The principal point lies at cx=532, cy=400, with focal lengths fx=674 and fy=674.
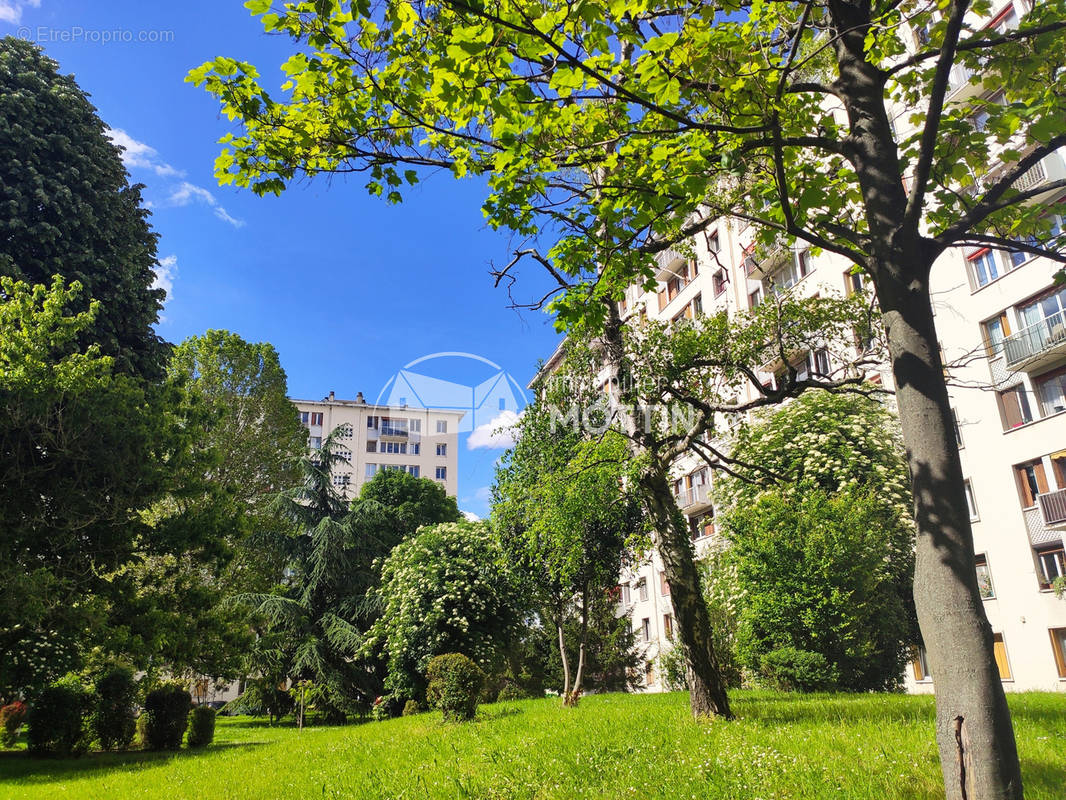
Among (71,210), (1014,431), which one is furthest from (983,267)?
(71,210)

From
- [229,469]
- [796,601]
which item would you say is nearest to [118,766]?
[796,601]

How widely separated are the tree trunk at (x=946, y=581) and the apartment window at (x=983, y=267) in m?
23.5

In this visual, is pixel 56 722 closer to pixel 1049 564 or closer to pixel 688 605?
pixel 688 605

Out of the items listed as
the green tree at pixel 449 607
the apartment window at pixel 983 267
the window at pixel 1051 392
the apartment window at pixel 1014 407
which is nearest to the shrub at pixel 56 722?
the green tree at pixel 449 607

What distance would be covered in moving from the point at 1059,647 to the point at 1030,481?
5245 mm

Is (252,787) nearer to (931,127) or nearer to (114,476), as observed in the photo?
(114,476)

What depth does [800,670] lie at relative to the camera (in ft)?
59.0

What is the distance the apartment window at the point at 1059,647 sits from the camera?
20766mm

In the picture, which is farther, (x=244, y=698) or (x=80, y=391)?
(x=244, y=698)

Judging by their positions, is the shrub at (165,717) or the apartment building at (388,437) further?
the apartment building at (388,437)

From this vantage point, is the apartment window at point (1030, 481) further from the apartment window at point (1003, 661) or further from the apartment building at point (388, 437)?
the apartment building at point (388, 437)

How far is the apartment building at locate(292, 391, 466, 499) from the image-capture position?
2844 inches

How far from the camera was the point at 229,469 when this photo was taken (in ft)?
102

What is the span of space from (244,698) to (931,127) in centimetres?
3103
